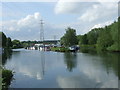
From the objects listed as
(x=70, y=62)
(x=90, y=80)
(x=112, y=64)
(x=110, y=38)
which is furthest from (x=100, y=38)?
(x=90, y=80)

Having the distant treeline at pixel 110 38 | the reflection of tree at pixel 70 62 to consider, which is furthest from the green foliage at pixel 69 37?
the reflection of tree at pixel 70 62

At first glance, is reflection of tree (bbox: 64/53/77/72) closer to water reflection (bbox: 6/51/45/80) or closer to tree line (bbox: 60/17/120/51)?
water reflection (bbox: 6/51/45/80)

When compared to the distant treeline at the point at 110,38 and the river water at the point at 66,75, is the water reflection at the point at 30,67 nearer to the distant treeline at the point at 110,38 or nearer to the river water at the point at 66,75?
the river water at the point at 66,75

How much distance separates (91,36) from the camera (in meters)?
128

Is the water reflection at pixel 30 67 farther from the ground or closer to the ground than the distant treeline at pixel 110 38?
closer to the ground

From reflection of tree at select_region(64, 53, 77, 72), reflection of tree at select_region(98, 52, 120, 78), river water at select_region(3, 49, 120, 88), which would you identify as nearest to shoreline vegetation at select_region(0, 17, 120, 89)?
river water at select_region(3, 49, 120, 88)

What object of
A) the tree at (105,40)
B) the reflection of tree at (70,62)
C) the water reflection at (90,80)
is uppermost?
the tree at (105,40)

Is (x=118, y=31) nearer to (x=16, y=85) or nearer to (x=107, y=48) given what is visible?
(x=107, y=48)

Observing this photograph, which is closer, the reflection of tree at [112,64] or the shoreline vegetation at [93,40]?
the shoreline vegetation at [93,40]

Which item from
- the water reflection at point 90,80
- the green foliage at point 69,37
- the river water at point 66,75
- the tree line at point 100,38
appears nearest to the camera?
the water reflection at point 90,80

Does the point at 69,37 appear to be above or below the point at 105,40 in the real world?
above

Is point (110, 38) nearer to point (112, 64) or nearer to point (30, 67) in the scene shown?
point (112, 64)

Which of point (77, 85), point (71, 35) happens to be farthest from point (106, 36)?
point (77, 85)

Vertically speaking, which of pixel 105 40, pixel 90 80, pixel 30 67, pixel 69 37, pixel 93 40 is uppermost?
pixel 69 37
